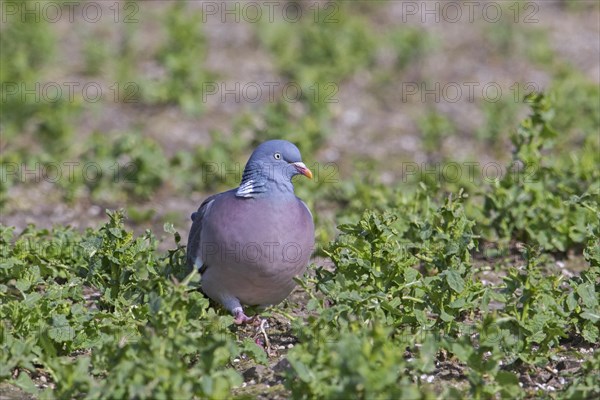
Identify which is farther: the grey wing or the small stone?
the grey wing

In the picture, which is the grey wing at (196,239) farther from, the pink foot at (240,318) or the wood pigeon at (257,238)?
the pink foot at (240,318)

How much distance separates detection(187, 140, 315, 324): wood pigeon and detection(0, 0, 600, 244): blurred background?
1.44 m

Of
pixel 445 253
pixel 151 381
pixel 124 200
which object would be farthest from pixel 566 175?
pixel 151 381

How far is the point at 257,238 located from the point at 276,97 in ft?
15.9

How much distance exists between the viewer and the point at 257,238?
453 cm

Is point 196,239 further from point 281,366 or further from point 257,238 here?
point 281,366

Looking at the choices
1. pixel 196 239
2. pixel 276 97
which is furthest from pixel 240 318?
pixel 276 97

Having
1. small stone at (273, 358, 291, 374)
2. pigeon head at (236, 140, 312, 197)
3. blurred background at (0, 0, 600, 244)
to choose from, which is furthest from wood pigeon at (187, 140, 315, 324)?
blurred background at (0, 0, 600, 244)

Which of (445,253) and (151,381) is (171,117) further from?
(151,381)

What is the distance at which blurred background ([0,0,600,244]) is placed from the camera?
741 centimetres

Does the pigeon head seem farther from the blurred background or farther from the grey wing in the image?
the blurred background

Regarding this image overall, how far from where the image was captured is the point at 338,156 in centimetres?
825

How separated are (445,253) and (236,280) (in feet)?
3.20

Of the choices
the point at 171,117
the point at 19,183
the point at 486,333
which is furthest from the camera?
the point at 171,117
